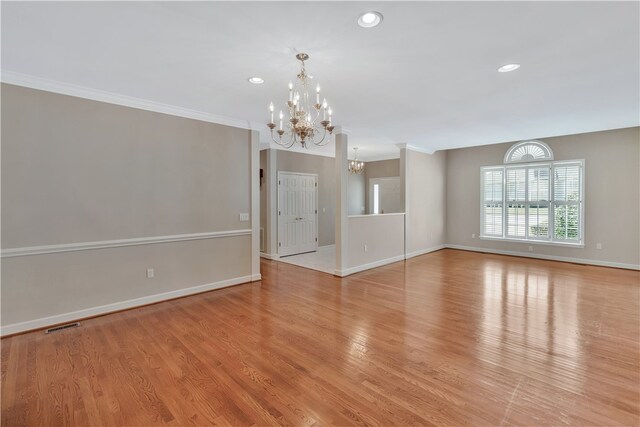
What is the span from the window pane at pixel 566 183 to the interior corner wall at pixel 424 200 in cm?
253

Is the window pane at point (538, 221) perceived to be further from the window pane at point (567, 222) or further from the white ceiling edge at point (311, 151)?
the white ceiling edge at point (311, 151)

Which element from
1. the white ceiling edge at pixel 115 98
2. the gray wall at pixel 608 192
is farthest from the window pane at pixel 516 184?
the white ceiling edge at pixel 115 98

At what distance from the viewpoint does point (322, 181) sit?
820 centimetres

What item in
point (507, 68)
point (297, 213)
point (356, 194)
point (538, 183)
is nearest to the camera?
point (507, 68)

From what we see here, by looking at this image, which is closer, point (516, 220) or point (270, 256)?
point (270, 256)

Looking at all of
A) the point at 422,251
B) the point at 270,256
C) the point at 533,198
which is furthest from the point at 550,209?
the point at 270,256

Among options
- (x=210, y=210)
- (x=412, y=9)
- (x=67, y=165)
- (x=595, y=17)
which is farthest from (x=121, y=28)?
(x=595, y=17)

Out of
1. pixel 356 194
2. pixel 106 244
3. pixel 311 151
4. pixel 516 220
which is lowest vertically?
pixel 106 244

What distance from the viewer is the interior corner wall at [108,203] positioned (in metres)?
3.12

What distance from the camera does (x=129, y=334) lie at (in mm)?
3117

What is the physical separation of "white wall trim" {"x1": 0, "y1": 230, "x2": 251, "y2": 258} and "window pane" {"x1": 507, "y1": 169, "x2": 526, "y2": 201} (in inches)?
260

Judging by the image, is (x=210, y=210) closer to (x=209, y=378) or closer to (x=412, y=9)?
(x=209, y=378)

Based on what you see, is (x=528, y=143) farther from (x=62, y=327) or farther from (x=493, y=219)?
(x=62, y=327)

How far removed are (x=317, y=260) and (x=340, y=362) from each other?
4.24m
